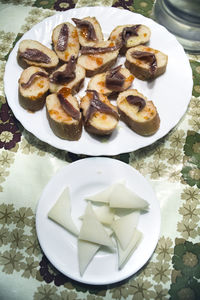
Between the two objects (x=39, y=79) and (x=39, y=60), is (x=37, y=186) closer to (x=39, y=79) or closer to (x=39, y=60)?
(x=39, y=79)

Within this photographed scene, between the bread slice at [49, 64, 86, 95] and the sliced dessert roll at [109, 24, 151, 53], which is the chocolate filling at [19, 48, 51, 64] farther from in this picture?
the sliced dessert roll at [109, 24, 151, 53]

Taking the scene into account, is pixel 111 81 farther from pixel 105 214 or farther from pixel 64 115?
pixel 105 214

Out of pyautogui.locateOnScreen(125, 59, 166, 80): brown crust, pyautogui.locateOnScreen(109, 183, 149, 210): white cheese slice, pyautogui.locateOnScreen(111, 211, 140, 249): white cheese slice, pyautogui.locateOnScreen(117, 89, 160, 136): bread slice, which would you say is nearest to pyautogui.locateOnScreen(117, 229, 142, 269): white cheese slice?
pyautogui.locateOnScreen(111, 211, 140, 249): white cheese slice

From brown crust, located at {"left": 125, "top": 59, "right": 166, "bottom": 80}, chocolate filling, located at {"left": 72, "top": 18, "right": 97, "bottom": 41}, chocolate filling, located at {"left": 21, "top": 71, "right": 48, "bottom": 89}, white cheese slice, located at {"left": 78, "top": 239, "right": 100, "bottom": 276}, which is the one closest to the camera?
white cheese slice, located at {"left": 78, "top": 239, "right": 100, "bottom": 276}

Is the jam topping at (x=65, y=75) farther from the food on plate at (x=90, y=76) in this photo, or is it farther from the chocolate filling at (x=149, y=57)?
the chocolate filling at (x=149, y=57)

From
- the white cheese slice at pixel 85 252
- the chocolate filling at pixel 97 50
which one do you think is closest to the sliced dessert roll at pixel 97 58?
the chocolate filling at pixel 97 50
